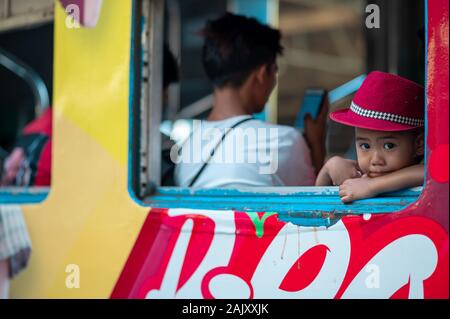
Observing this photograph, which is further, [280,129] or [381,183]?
[280,129]

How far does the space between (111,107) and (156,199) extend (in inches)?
13.6

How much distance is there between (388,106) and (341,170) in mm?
253

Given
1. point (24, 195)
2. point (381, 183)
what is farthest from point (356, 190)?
point (24, 195)

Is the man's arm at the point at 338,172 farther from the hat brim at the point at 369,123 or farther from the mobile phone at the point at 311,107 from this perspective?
the mobile phone at the point at 311,107

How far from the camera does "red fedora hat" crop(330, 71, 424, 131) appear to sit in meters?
1.76

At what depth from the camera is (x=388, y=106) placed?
5.83 ft

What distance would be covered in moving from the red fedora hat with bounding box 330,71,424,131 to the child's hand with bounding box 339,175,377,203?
5.7 inches

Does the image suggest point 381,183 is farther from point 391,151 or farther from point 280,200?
point 280,200

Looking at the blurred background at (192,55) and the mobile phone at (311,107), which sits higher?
the blurred background at (192,55)

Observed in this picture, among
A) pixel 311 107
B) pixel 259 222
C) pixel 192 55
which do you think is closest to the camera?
pixel 259 222

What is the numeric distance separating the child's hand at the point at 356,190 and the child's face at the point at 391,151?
0.14 ft

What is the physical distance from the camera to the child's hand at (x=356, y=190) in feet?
5.78

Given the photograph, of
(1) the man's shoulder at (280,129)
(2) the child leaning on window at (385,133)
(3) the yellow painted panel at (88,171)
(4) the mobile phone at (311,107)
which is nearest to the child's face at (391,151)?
(2) the child leaning on window at (385,133)

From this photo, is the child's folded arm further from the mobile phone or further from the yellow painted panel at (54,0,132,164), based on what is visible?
the mobile phone
